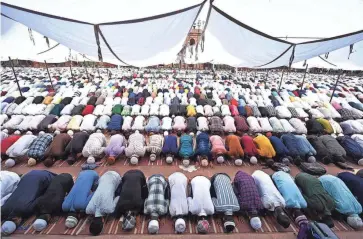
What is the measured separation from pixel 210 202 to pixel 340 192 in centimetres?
249

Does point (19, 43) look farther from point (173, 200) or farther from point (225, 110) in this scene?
point (225, 110)

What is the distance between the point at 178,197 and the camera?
3.52 meters

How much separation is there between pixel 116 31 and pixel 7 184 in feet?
11.6

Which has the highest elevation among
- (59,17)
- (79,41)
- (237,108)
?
(59,17)

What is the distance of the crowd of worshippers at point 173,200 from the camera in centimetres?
331

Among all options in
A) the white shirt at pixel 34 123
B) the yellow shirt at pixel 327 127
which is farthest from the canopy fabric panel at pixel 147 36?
the yellow shirt at pixel 327 127

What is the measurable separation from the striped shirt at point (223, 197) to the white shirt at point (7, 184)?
3827 millimetres

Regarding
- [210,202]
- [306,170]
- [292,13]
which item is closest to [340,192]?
[306,170]

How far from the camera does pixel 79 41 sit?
397 centimetres

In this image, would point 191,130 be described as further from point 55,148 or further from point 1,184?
point 1,184

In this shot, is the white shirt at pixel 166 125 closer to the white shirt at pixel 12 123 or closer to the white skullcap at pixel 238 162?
the white skullcap at pixel 238 162

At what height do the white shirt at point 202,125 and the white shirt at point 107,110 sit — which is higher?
the white shirt at point 107,110

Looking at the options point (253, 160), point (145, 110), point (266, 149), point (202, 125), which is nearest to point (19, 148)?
point (145, 110)

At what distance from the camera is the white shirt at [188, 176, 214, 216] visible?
3406 mm
